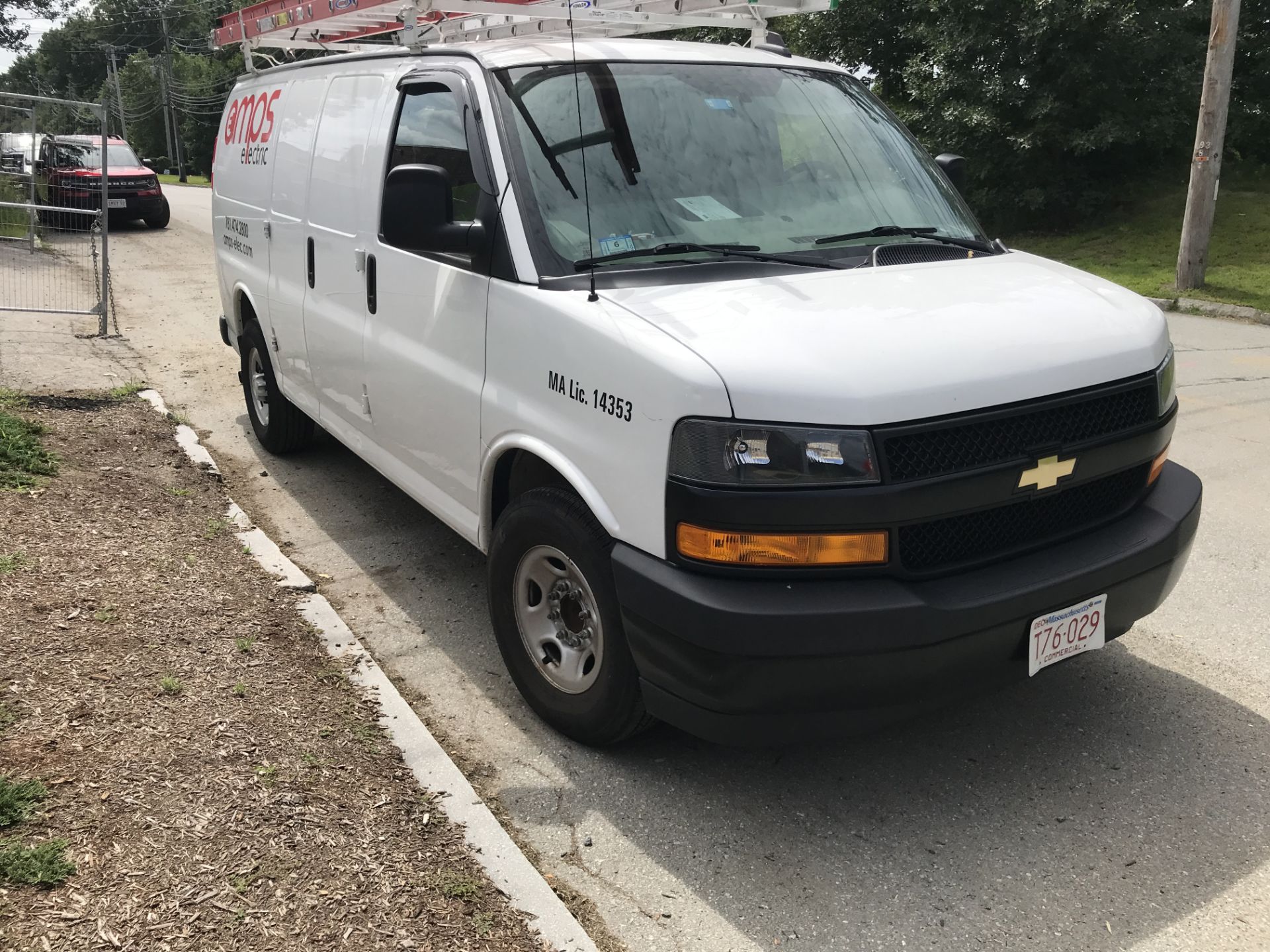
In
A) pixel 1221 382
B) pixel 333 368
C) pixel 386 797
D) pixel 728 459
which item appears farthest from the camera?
pixel 1221 382

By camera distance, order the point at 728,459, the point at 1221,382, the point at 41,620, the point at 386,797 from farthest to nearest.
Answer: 1. the point at 1221,382
2. the point at 41,620
3. the point at 386,797
4. the point at 728,459

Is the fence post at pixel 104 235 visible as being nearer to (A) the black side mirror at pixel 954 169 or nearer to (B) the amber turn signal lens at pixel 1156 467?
(A) the black side mirror at pixel 954 169

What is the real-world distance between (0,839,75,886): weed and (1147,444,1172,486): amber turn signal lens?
3.35 meters

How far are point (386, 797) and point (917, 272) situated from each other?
7.72 feet

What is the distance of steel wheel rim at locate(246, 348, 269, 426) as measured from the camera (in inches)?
270

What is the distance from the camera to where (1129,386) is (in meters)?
3.31

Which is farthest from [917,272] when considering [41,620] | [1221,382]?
[1221,382]

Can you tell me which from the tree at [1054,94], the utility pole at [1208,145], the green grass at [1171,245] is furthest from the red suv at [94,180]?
the tree at [1054,94]

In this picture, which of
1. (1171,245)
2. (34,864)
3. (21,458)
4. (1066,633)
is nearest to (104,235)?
(21,458)

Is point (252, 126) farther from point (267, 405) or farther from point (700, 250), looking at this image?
point (700, 250)

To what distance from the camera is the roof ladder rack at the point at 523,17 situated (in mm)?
4789

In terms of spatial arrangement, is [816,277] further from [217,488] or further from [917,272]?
[217,488]

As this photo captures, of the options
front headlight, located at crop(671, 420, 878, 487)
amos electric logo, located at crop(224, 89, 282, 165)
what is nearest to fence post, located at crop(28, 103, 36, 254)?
amos electric logo, located at crop(224, 89, 282, 165)

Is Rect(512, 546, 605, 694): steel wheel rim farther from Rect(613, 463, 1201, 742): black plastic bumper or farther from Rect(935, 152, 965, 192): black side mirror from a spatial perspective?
Rect(935, 152, 965, 192): black side mirror
